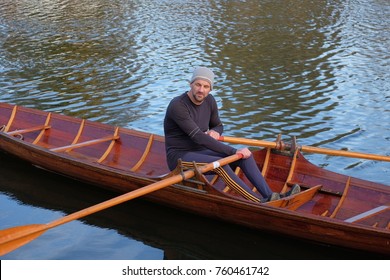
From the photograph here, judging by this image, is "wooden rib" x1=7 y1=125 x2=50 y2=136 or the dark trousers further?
"wooden rib" x1=7 y1=125 x2=50 y2=136

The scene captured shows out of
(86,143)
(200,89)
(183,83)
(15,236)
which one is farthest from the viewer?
(183,83)

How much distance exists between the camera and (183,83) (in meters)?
17.0

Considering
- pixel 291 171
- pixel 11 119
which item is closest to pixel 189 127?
pixel 291 171

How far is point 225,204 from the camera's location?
7.89 m

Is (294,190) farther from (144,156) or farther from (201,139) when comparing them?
(144,156)

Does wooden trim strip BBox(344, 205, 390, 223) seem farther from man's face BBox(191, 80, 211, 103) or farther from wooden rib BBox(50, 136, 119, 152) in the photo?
wooden rib BBox(50, 136, 119, 152)

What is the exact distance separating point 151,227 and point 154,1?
26501 millimetres

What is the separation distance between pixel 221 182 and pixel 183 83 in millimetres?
8284

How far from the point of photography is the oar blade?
272 inches

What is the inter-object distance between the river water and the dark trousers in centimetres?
67

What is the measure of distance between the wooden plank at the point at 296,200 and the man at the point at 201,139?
13 centimetres

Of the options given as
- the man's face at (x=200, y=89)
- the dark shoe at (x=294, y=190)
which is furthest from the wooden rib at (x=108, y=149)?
the dark shoe at (x=294, y=190)

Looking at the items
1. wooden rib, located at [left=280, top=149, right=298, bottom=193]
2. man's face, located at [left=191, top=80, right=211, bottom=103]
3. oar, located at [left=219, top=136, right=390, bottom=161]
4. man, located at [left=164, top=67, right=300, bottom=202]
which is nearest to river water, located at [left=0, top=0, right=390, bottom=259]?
man, located at [left=164, top=67, right=300, bottom=202]

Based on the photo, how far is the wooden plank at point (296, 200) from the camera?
773 cm
